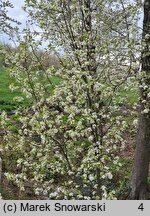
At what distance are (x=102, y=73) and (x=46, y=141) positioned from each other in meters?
1.78

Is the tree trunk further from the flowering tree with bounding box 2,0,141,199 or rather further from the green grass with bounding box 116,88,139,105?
the flowering tree with bounding box 2,0,141,199

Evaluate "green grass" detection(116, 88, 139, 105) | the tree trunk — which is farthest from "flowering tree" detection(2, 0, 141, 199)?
the tree trunk

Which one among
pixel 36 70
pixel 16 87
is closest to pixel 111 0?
pixel 36 70

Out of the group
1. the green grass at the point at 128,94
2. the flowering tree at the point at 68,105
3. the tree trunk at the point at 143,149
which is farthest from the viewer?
the tree trunk at the point at 143,149

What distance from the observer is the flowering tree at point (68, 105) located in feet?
20.7

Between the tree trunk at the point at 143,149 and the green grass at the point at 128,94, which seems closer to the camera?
the green grass at the point at 128,94

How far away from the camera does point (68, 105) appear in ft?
21.5

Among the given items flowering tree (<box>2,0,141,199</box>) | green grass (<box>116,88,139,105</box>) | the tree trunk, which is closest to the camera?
flowering tree (<box>2,0,141,199</box>)

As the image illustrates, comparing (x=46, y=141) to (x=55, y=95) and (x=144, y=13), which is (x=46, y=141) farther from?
(x=144, y=13)

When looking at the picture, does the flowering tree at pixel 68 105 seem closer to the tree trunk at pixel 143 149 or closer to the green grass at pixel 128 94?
the green grass at pixel 128 94

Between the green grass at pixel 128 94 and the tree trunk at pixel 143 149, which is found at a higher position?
the green grass at pixel 128 94

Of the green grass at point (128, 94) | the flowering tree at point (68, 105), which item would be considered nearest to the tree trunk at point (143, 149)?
the green grass at point (128, 94)

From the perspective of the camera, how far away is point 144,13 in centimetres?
876

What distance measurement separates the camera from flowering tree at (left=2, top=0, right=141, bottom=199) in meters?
6.30
